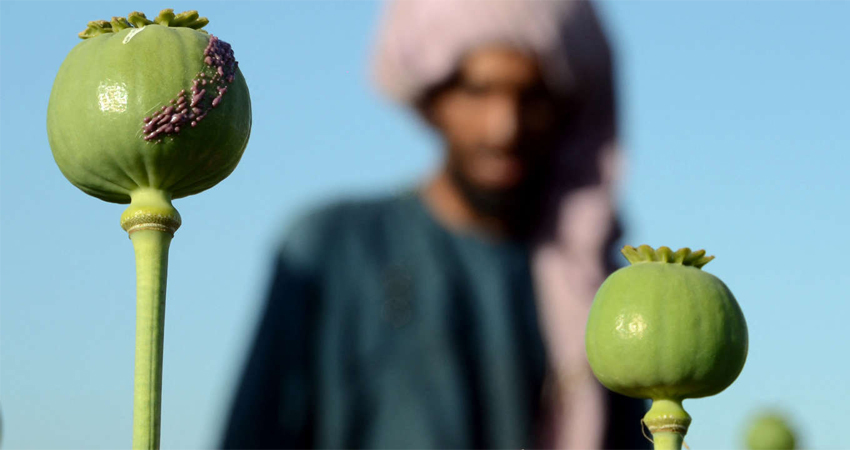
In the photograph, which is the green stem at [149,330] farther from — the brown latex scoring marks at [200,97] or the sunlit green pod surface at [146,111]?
the brown latex scoring marks at [200,97]

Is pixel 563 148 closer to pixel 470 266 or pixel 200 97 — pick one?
pixel 470 266

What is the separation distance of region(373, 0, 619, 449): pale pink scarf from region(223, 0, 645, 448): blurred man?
1 cm

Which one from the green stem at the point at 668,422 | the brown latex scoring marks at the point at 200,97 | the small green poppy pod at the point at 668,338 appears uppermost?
the brown latex scoring marks at the point at 200,97

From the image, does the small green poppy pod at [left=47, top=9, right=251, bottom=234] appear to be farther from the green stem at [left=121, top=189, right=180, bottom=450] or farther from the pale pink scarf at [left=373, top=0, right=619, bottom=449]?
the pale pink scarf at [left=373, top=0, right=619, bottom=449]

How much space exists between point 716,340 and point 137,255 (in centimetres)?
144

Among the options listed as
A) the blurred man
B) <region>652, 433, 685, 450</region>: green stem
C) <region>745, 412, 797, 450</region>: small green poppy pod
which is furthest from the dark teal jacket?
<region>652, 433, 685, 450</region>: green stem

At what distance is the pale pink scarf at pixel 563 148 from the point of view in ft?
30.1

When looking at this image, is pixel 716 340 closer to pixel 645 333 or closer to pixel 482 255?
pixel 645 333

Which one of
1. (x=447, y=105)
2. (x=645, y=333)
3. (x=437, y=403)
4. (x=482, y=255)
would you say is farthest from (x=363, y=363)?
(x=645, y=333)

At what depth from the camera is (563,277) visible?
939 centimetres

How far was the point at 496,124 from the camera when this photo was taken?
9.27 metres

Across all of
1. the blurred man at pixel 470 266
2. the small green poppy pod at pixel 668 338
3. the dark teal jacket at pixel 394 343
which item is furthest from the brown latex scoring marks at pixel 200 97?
the blurred man at pixel 470 266

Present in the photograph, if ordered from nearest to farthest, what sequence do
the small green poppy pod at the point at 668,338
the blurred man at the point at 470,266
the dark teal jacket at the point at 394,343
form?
the small green poppy pod at the point at 668,338
the dark teal jacket at the point at 394,343
the blurred man at the point at 470,266

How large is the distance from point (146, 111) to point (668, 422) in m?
1.49
